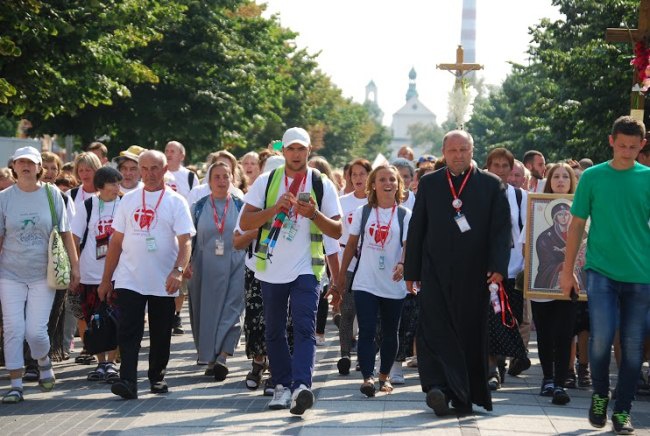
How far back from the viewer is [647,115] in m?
23.5

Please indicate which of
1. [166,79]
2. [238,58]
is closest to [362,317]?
[166,79]

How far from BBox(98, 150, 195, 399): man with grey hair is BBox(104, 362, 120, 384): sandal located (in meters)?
0.96

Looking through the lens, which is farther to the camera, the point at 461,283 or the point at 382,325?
the point at 382,325

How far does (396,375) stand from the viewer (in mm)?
11695

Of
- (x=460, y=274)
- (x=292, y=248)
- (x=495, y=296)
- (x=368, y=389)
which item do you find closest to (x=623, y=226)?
(x=495, y=296)

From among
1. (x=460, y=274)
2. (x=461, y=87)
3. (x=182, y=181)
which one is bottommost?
(x=460, y=274)

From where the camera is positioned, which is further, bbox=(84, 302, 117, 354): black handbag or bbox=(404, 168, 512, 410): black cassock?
bbox=(84, 302, 117, 354): black handbag

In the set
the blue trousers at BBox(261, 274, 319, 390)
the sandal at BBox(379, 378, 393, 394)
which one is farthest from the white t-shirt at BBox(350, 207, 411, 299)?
the blue trousers at BBox(261, 274, 319, 390)

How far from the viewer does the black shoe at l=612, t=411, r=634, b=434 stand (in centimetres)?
902

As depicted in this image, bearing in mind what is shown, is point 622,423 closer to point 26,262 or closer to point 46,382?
point 46,382

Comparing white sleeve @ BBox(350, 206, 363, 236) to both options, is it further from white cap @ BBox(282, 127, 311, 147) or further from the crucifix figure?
the crucifix figure

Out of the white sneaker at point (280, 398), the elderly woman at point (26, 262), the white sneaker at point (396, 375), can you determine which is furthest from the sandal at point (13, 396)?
the white sneaker at point (396, 375)

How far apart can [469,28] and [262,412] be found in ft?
511

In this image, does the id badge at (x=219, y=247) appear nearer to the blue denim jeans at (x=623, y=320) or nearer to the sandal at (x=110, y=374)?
the sandal at (x=110, y=374)
